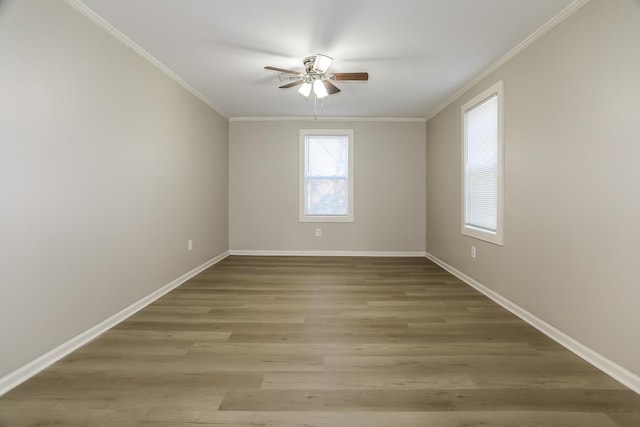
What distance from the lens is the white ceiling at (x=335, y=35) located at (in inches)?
82.7

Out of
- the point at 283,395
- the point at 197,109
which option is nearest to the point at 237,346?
the point at 283,395

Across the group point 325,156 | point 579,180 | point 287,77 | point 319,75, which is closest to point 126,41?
point 287,77

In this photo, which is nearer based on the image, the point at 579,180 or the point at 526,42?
the point at 579,180

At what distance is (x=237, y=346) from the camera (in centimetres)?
206

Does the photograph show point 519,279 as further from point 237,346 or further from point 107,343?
point 107,343

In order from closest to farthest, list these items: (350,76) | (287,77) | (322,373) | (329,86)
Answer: (322,373) → (350,76) → (329,86) → (287,77)

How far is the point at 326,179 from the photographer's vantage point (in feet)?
17.1

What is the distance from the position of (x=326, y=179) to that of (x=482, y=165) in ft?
8.27

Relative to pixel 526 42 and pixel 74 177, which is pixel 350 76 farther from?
pixel 74 177

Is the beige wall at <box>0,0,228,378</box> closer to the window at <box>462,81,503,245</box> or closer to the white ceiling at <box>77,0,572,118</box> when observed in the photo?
the white ceiling at <box>77,0,572,118</box>

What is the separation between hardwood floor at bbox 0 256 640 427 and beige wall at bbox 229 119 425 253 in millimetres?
2341

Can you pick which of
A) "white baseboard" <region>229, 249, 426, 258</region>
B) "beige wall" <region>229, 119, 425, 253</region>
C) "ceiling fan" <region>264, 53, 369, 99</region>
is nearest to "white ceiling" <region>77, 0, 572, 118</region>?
"ceiling fan" <region>264, 53, 369, 99</region>

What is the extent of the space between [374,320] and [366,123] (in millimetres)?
3612

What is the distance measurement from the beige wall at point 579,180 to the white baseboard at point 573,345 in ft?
0.12
